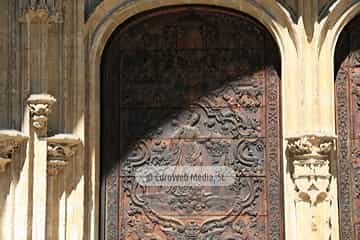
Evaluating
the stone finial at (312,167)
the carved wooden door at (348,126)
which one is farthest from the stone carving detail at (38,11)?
the carved wooden door at (348,126)

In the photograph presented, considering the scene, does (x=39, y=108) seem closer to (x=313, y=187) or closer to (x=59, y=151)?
(x=59, y=151)

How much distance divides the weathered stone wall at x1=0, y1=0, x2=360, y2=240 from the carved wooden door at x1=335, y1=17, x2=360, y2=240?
0.71 feet

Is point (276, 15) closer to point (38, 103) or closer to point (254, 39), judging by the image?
point (254, 39)

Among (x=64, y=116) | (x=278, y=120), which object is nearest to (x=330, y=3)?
(x=278, y=120)

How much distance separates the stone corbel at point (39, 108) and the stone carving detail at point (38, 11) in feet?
2.67

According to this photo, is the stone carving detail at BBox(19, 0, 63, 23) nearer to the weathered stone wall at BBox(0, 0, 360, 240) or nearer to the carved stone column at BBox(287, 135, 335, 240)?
the weathered stone wall at BBox(0, 0, 360, 240)

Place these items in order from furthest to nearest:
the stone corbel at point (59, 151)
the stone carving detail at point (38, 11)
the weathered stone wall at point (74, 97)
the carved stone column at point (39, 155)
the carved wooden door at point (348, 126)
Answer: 1. the carved wooden door at point (348, 126)
2. the stone carving detail at point (38, 11)
3. the stone corbel at point (59, 151)
4. the weathered stone wall at point (74, 97)
5. the carved stone column at point (39, 155)

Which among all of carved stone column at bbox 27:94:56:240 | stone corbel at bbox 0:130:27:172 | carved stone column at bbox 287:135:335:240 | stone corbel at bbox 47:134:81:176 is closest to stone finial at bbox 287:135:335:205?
carved stone column at bbox 287:135:335:240

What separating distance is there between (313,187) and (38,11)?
3260 mm

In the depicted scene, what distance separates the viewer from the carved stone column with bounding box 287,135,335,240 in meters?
10.3

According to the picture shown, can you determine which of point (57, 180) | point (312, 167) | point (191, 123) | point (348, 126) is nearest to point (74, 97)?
point (57, 180)

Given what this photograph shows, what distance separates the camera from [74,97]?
34.7 feet

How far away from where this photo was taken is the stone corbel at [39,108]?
1019cm

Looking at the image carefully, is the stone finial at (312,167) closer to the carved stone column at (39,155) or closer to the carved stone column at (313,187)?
the carved stone column at (313,187)
